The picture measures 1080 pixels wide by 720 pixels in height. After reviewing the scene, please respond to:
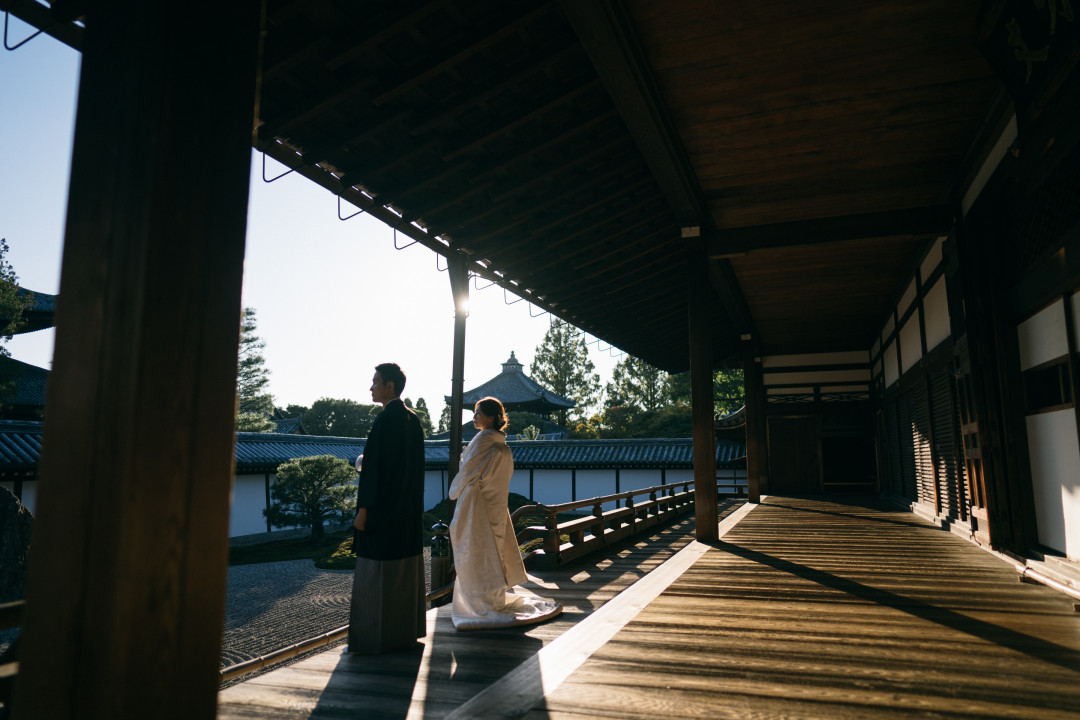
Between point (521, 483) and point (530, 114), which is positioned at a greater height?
point (530, 114)

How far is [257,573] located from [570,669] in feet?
43.0

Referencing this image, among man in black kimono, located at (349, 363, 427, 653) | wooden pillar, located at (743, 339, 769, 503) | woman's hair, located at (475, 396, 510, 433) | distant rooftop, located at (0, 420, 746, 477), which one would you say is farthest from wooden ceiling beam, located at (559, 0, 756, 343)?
distant rooftop, located at (0, 420, 746, 477)

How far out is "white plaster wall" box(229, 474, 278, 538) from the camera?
17219 mm

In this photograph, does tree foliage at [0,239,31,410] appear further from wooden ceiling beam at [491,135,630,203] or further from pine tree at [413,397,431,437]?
pine tree at [413,397,431,437]

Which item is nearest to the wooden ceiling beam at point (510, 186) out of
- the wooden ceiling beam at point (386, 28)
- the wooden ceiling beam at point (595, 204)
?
the wooden ceiling beam at point (595, 204)

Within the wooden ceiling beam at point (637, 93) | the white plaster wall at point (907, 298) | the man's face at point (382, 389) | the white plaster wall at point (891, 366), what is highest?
the wooden ceiling beam at point (637, 93)

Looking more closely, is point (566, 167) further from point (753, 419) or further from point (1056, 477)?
point (753, 419)

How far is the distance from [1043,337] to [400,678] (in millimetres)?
4557

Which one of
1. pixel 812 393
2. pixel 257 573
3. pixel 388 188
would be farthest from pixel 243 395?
pixel 388 188

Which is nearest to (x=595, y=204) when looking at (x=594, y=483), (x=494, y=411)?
(x=494, y=411)

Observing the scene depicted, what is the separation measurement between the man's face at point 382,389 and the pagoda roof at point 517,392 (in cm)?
2876

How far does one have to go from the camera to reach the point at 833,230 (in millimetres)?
6203

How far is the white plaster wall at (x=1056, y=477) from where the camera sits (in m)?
3.94

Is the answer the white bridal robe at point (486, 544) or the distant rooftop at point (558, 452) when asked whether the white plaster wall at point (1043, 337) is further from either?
the distant rooftop at point (558, 452)
